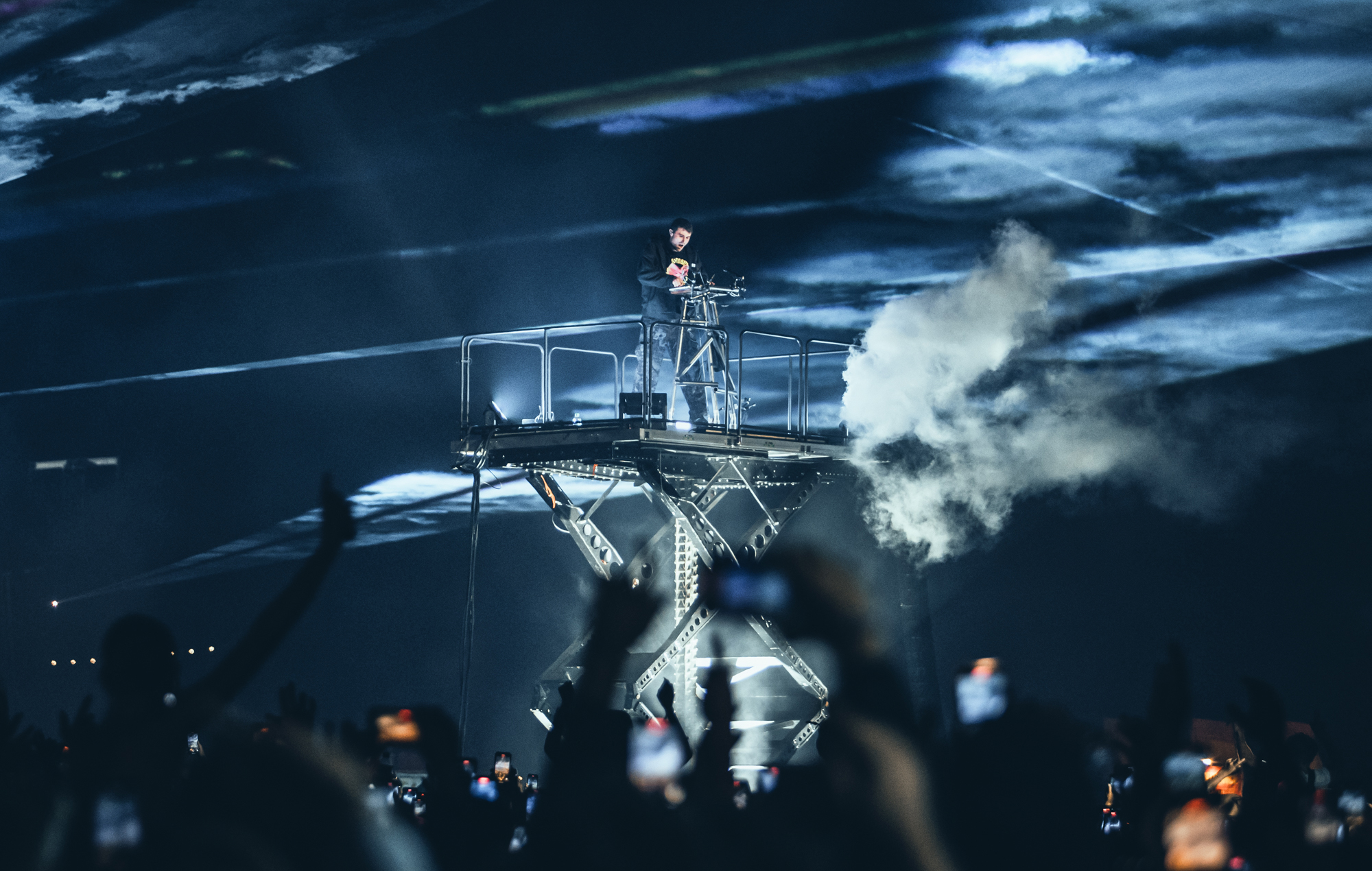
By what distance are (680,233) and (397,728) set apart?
8860 mm

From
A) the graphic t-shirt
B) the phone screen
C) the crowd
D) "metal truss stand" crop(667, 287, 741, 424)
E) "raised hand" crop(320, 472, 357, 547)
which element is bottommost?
the phone screen

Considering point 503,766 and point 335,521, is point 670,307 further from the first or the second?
point 335,521

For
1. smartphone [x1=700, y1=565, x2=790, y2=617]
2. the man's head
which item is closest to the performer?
the man's head

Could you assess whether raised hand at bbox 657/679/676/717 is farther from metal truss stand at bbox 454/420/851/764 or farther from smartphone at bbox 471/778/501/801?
metal truss stand at bbox 454/420/851/764

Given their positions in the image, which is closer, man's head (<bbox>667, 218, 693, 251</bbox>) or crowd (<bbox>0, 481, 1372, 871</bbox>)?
crowd (<bbox>0, 481, 1372, 871</bbox>)

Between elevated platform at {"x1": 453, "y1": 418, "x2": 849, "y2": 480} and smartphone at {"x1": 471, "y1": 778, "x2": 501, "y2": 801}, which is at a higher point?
elevated platform at {"x1": 453, "y1": 418, "x2": 849, "y2": 480}

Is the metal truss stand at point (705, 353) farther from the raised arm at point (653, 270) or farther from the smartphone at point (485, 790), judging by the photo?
the smartphone at point (485, 790)

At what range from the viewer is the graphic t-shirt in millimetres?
12188

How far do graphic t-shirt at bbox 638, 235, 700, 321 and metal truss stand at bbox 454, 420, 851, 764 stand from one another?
1.47 metres

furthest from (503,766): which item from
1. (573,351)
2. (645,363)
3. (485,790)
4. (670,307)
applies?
(573,351)

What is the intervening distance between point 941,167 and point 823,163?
4.24ft

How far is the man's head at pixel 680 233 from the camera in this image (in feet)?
40.3

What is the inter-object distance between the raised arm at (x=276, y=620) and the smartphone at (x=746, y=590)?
3.72 ft

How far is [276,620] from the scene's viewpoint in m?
3.56
